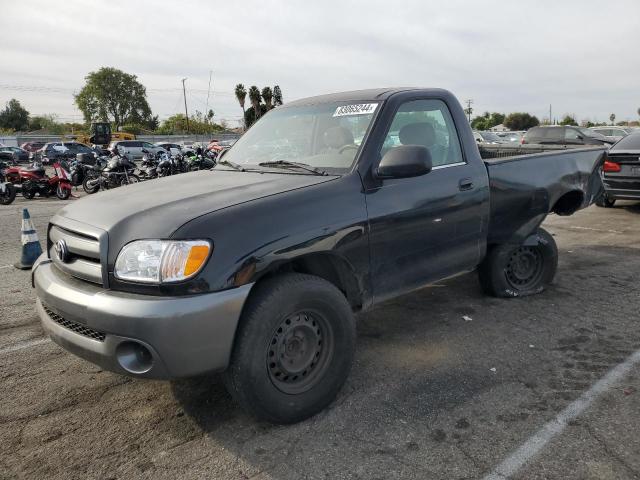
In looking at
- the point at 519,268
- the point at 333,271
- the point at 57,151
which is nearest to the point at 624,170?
the point at 519,268

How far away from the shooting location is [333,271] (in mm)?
3148

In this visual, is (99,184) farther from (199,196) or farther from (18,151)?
(18,151)

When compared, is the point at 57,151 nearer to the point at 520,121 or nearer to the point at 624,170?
the point at 624,170

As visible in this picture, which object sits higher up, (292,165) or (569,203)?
(292,165)

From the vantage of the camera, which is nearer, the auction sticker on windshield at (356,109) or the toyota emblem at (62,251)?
the toyota emblem at (62,251)

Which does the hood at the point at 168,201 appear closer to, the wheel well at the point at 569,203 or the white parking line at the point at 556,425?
the white parking line at the point at 556,425

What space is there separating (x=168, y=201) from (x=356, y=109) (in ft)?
4.91

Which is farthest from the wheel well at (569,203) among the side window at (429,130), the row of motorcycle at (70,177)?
the row of motorcycle at (70,177)

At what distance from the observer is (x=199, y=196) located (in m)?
2.92

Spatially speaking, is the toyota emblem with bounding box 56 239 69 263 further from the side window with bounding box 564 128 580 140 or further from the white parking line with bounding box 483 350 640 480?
the side window with bounding box 564 128 580 140

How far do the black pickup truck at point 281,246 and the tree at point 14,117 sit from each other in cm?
Result: 10527

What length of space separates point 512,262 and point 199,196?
10.4ft

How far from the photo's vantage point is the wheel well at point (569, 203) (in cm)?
501

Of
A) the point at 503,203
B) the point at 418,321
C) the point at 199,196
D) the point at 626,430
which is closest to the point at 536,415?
the point at 626,430
